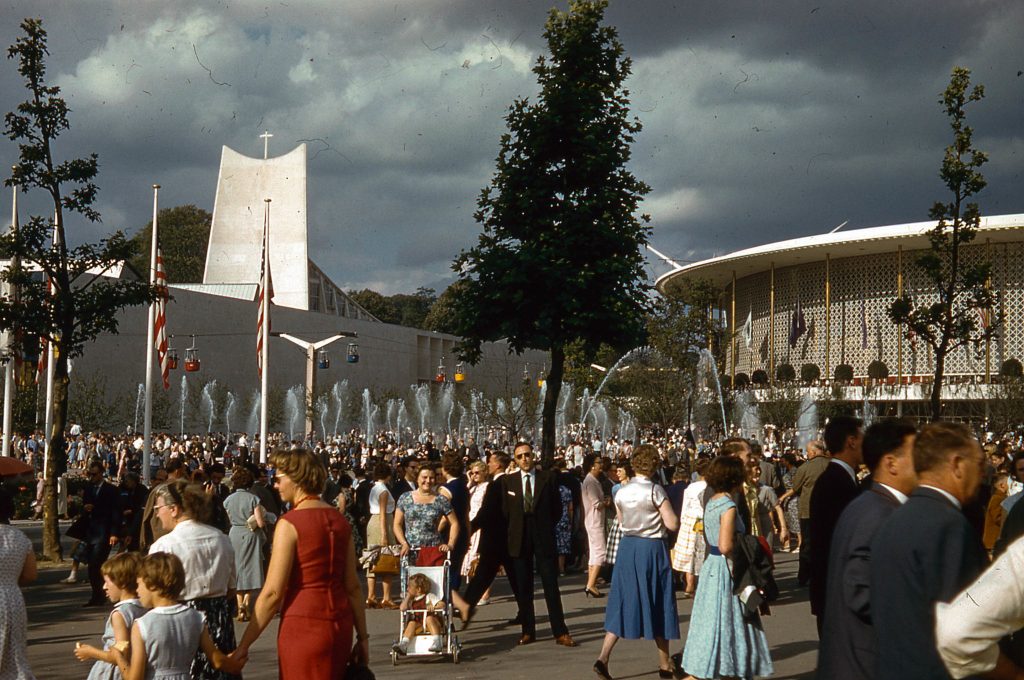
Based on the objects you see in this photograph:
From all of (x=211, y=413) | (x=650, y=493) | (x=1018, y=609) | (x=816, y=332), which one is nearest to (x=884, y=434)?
(x=1018, y=609)

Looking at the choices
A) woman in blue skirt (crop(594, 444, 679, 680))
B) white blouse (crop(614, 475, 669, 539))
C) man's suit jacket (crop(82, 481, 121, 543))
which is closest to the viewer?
woman in blue skirt (crop(594, 444, 679, 680))

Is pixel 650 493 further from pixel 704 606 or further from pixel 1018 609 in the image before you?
pixel 1018 609

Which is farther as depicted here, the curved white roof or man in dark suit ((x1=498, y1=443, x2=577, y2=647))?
the curved white roof

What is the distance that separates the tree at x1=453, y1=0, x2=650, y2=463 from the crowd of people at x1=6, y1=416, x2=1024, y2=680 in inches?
249

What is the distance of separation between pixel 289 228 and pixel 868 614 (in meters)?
82.9

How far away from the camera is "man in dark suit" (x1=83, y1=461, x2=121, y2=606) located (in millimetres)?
13414

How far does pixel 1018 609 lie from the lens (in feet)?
9.20

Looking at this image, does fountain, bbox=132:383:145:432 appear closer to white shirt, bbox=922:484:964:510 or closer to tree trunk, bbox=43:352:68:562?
tree trunk, bbox=43:352:68:562

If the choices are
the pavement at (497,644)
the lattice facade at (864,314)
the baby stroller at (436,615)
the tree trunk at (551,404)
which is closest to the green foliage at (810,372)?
the lattice facade at (864,314)

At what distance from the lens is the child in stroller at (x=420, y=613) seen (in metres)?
9.82

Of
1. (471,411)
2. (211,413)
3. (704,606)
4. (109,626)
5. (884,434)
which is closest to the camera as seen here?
(884,434)

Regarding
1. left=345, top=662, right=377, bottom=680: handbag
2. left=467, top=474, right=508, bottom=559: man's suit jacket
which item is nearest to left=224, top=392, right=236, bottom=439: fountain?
left=467, top=474, right=508, bottom=559: man's suit jacket

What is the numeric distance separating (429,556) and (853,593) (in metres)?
6.85

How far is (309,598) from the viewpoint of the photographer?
531 cm
